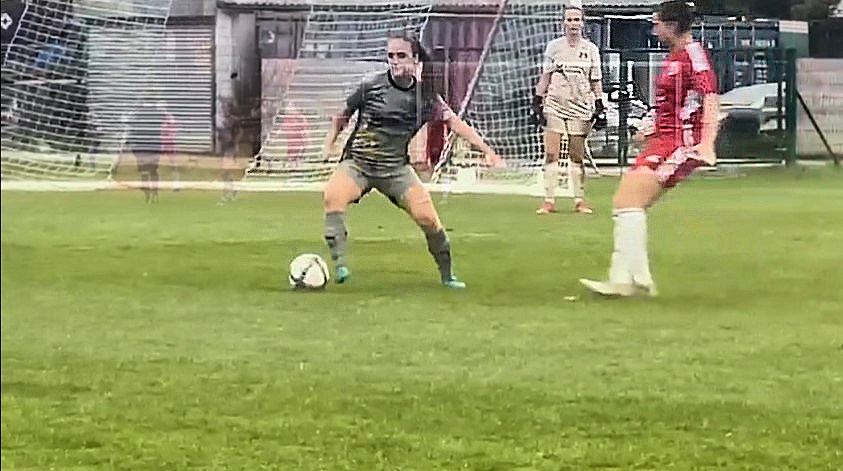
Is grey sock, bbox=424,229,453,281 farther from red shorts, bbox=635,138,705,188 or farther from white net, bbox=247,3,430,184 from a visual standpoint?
red shorts, bbox=635,138,705,188

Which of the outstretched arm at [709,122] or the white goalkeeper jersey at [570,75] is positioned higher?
the white goalkeeper jersey at [570,75]

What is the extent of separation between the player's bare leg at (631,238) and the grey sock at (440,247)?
10.2 inches

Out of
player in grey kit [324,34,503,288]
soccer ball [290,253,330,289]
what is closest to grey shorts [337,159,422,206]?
player in grey kit [324,34,503,288]

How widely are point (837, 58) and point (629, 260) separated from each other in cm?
52

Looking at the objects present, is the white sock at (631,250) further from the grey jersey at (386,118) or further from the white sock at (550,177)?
the grey jersey at (386,118)

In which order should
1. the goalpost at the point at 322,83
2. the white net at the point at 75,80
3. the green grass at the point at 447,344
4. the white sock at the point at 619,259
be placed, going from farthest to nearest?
the white sock at the point at 619,259 → the green grass at the point at 447,344 → the goalpost at the point at 322,83 → the white net at the point at 75,80

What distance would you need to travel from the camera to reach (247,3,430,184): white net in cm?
268

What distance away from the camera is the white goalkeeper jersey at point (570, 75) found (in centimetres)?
268

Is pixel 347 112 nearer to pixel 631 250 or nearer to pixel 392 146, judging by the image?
pixel 392 146

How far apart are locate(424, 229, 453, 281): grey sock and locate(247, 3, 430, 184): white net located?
29 cm

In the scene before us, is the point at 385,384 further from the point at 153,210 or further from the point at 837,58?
the point at 837,58

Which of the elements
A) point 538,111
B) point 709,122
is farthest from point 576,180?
point 709,122

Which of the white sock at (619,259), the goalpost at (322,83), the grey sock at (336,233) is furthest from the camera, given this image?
the grey sock at (336,233)

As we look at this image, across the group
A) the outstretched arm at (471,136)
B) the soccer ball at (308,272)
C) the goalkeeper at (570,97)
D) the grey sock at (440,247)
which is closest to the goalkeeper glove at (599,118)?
the goalkeeper at (570,97)
